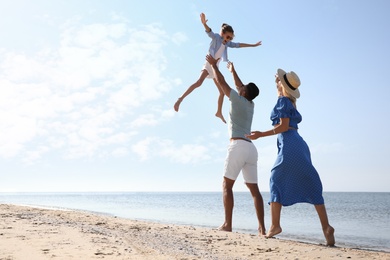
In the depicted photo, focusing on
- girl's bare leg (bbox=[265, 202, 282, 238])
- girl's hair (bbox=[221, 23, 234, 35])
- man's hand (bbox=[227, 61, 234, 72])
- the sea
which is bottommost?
the sea

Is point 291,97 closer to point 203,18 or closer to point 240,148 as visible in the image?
point 240,148

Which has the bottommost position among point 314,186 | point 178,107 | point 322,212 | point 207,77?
point 322,212

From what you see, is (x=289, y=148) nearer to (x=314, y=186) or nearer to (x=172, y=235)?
(x=314, y=186)

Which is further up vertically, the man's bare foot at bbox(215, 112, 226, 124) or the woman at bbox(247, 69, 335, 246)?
the man's bare foot at bbox(215, 112, 226, 124)

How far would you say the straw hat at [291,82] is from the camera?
217 inches

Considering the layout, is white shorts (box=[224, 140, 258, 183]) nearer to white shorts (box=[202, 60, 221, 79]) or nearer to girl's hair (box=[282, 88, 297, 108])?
girl's hair (box=[282, 88, 297, 108])

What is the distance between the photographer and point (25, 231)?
5.89 m

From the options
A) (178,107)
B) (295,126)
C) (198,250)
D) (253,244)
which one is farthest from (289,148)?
(178,107)

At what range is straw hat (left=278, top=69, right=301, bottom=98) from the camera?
5.52 m

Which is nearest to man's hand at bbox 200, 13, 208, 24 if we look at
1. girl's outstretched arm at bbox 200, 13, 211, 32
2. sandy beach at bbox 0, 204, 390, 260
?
girl's outstretched arm at bbox 200, 13, 211, 32

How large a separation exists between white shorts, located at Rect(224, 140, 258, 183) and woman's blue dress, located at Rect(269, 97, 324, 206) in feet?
2.25

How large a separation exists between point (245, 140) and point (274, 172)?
855 mm

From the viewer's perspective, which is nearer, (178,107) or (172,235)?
(172,235)

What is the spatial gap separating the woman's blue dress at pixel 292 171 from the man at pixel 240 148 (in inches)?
28.0
